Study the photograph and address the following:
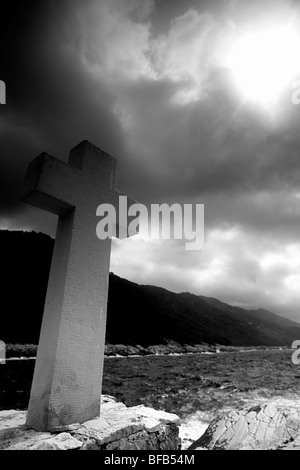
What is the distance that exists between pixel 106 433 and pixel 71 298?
1552 millimetres

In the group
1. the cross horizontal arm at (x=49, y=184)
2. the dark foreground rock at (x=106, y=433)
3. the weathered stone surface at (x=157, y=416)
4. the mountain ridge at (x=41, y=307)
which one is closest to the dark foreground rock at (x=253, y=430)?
the weathered stone surface at (x=157, y=416)

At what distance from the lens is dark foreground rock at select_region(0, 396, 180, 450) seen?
9.07 ft

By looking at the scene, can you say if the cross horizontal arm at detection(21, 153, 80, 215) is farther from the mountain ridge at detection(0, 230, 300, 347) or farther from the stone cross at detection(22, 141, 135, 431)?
the mountain ridge at detection(0, 230, 300, 347)

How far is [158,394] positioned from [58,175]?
14760 mm

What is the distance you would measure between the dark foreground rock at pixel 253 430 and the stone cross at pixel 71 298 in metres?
2.05

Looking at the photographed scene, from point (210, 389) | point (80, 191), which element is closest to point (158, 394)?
point (210, 389)

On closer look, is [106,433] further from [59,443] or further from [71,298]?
[71,298]

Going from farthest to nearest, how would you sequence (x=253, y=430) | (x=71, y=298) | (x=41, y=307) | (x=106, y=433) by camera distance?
(x=41, y=307) < (x=253, y=430) < (x=71, y=298) < (x=106, y=433)

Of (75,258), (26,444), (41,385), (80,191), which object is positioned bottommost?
(26,444)

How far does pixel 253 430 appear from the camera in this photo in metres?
4.50

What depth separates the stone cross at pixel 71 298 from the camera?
3.20 meters

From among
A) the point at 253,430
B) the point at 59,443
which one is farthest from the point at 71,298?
the point at 253,430
